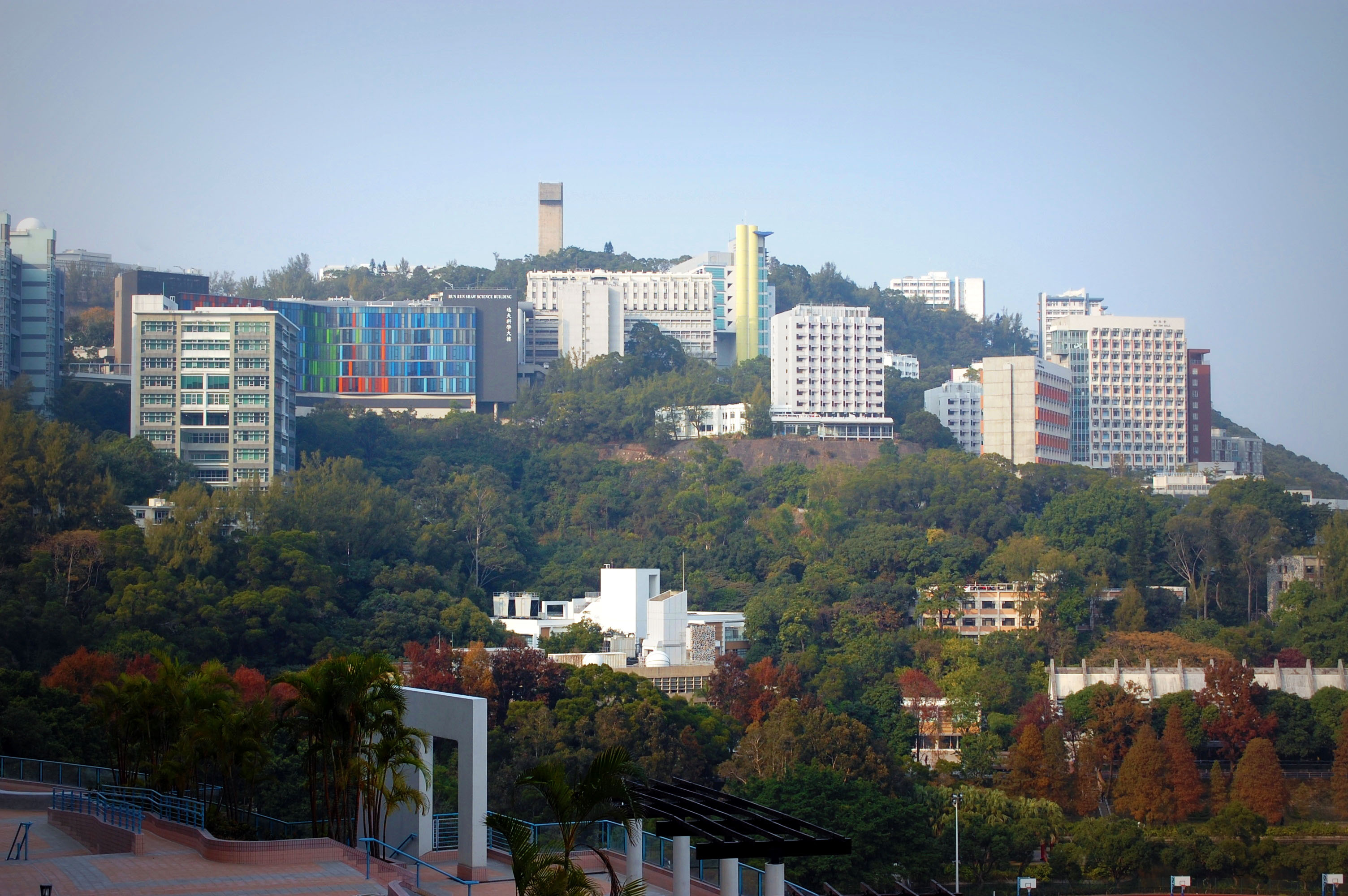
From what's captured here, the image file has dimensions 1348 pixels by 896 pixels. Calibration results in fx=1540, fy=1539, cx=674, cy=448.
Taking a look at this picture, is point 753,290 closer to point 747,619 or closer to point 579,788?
point 747,619

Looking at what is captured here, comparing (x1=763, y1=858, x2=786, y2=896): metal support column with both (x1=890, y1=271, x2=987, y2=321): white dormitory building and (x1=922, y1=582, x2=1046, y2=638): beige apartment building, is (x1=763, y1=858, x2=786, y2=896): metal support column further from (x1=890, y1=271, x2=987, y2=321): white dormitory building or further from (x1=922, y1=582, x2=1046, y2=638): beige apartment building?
(x1=890, y1=271, x2=987, y2=321): white dormitory building

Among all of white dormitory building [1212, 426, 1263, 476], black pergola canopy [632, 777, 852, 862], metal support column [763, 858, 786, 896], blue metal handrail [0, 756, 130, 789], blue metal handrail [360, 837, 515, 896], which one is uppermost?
white dormitory building [1212, 426, 1263, 476]

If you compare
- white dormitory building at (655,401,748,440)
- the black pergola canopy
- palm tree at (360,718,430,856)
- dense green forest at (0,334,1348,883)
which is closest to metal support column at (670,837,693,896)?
the black pergola canopy

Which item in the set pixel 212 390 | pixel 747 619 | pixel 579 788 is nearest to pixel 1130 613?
pixel 747 619

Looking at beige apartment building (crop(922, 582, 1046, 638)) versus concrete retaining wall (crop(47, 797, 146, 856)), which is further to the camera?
beige apartment building (crop(922, 582, 1046, 638))

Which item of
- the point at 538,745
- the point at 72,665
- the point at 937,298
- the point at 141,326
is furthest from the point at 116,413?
the point at 937,298

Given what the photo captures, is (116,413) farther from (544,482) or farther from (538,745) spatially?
(538,745)

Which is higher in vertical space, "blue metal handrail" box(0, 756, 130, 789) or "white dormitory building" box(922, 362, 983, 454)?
"white dormitory building" box(922, 362, 983, 454)
